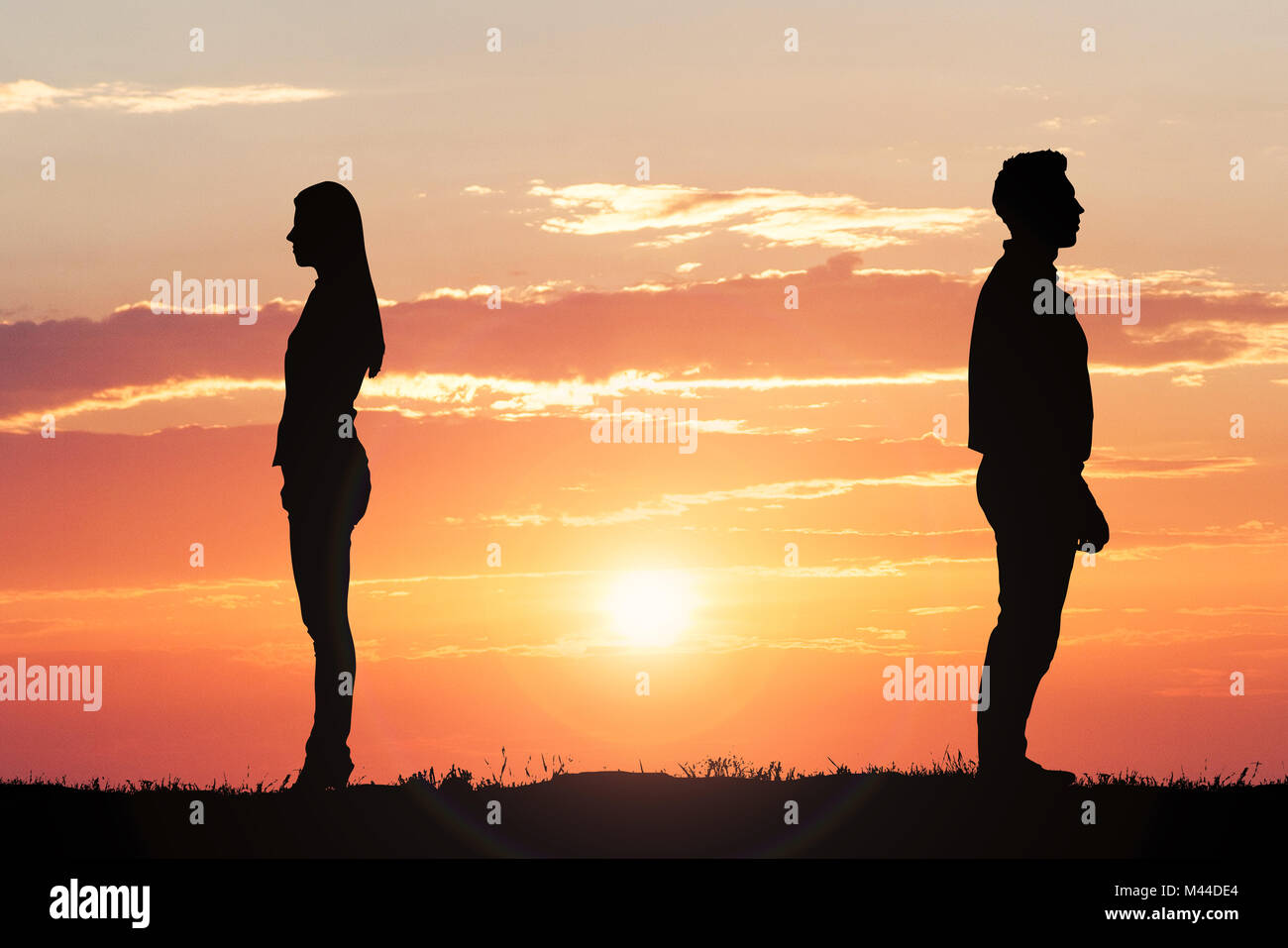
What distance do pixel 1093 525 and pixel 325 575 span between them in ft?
22.4

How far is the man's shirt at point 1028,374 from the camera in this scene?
1316cm

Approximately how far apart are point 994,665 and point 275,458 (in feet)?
21.9

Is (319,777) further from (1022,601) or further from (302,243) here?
(1022,601)

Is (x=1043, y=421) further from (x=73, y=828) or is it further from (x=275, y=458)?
(x=73, y=828)

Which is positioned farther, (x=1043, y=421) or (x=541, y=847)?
(x=1043, y=421)

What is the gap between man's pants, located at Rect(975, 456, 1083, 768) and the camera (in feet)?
43.4

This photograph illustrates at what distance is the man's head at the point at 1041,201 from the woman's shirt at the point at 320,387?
605cm

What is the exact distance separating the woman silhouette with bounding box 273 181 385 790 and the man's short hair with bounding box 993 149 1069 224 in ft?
19.5

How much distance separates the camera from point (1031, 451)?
523 inches

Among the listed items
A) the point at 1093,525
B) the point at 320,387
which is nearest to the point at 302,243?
the point at 320,387

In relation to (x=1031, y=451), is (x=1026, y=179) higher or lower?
higher

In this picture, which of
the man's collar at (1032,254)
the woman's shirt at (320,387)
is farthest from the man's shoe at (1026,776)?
the woman's shirt at (320,387)
